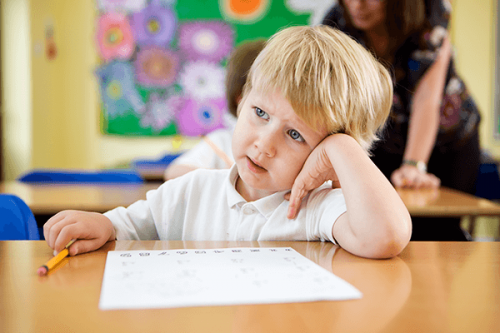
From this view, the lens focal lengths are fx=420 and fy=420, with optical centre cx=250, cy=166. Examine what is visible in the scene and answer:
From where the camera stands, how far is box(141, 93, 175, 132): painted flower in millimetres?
4066

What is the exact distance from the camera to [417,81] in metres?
1.69

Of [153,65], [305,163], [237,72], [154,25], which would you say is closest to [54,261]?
[305,163]

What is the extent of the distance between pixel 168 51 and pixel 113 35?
542mm

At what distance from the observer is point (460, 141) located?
1.78 metres

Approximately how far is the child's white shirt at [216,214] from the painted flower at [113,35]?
138 inches

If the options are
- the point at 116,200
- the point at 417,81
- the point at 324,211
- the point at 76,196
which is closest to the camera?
the point at 324,211

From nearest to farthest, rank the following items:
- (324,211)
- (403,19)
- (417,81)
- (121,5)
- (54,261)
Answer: (54,261), (324,211), (403,19), (417,81), (121,5)

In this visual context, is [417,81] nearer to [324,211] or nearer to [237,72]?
[237,72]

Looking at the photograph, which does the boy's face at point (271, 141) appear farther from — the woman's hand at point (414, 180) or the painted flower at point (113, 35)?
the painted flower at point (113, 35)

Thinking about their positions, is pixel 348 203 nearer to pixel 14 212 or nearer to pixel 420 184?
pixel 14 212

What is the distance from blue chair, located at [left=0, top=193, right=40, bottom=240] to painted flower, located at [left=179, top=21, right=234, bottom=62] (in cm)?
346

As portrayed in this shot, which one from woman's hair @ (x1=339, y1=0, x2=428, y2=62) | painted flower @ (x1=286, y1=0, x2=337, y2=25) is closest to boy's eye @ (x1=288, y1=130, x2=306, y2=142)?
woman's hair @ (x1=339, y1=0, x2=428, y2=62)

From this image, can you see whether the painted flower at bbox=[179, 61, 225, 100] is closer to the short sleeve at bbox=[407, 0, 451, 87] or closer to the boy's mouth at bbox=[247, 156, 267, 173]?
the short sleeve at bbox=[407, 0, 451, 87]

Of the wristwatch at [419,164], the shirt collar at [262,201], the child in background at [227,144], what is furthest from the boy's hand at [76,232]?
the wristwatch at [419,164]
